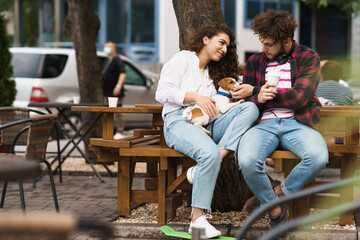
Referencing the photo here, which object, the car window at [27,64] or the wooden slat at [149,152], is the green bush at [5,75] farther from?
the wooden slat at [149,152]

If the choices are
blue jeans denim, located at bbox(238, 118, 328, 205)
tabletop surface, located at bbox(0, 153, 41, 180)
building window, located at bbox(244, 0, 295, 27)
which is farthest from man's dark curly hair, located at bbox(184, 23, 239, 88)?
building window, located at bbox(244, 0, 295, 27)

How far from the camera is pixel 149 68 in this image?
Answer: 83.9 ft

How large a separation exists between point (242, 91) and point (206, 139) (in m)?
0.48

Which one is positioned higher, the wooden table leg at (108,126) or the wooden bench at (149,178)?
the wooden table leg at (108,126)

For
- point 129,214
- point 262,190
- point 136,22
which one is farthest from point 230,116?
point 136,22

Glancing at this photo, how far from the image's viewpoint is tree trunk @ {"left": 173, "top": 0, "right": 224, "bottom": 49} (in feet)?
17.7

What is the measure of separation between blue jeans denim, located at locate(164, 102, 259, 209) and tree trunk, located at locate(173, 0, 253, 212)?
0.56m

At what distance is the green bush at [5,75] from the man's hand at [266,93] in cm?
516

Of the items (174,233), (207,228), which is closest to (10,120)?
(174,233)

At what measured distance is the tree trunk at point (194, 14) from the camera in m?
5.39

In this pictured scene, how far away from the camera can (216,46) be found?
4824mm

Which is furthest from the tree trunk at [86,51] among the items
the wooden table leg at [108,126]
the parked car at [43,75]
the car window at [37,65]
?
the wooden table leg at [108,126]

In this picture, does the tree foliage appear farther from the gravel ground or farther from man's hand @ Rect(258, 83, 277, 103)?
the gravel ground

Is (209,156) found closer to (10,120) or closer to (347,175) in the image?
(347,175)
